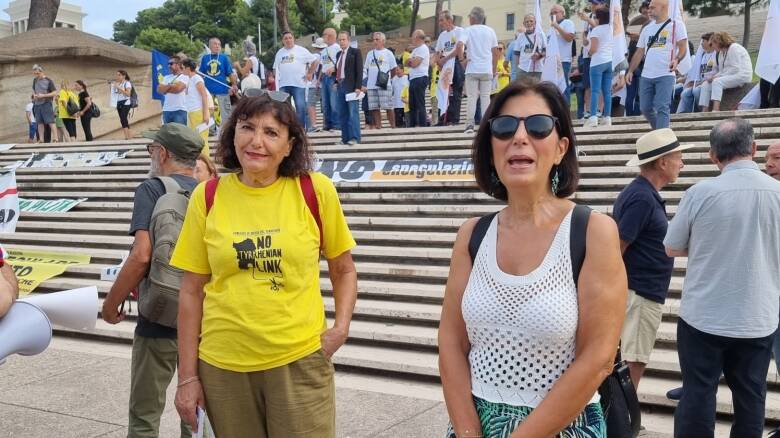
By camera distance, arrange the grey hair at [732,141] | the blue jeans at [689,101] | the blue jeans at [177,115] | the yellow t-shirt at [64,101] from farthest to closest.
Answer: the yellow t-shirt at [64,101], the blue jeans at [177,115], the blue jeans at [689,101], the grey hair at [732,141]

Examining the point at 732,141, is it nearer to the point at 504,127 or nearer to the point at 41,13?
the point at 504,127

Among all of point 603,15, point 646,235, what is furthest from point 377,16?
point 646,235

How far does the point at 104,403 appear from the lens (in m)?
5.09

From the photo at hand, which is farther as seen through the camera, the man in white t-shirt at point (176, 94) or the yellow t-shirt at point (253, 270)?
the man in white t-shirt at point (176, 94)

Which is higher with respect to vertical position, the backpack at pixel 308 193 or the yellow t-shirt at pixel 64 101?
the yellow t-shirt at pixel 64 101

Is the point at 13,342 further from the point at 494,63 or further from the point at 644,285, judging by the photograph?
the point at 494,63

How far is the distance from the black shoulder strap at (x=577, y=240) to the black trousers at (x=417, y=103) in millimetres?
11668

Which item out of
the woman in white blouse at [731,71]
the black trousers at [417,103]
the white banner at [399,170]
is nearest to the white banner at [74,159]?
the white banner at [399,170]

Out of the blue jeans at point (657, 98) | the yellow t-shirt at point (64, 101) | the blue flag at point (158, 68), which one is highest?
the blue flag at point (158, 68)

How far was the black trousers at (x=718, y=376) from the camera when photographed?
362 centimetres

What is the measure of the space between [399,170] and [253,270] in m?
7.41

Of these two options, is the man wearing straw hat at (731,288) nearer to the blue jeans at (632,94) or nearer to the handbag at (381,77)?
the blue jeans at (632,94)

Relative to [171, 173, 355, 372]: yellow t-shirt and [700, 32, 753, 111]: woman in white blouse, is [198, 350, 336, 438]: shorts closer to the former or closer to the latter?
[171, 173, 355, 372]: yellow t-shirt

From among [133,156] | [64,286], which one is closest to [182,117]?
[133,156]
